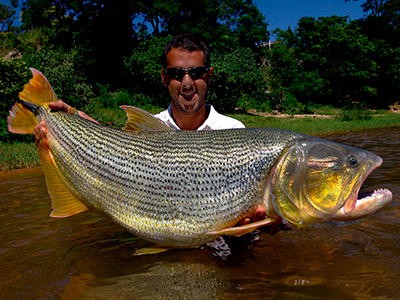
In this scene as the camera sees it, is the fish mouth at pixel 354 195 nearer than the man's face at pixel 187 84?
Yes

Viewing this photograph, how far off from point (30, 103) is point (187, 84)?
166 centimetres

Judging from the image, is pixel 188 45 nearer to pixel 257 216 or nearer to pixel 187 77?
pixel 187 77

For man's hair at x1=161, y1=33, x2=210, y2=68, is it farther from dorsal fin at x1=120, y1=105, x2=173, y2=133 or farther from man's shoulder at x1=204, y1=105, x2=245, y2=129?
dorsal fin at x1=120, y1=105, x2=173, y2=133

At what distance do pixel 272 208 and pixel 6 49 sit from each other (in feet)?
88.9

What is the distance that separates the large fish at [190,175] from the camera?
3098 millimetres

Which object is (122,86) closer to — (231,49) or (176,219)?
(231,49)

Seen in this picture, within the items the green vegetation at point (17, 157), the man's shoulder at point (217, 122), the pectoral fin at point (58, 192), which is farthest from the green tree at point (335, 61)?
the pectoral fin at point (58, 192)

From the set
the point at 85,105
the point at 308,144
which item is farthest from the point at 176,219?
the point at 85,105

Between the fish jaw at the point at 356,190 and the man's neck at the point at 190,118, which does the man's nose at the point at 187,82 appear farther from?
the fish jaw at the point at 356,190

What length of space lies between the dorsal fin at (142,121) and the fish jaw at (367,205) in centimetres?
160

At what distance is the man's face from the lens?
4.77m

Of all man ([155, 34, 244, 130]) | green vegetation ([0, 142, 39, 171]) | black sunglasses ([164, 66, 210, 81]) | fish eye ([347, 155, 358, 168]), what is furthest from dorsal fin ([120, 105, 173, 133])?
green vegetation ([0, 142, 39, 171])

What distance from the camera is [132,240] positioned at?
4.95m

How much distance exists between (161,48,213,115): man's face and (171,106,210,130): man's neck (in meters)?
0.09
